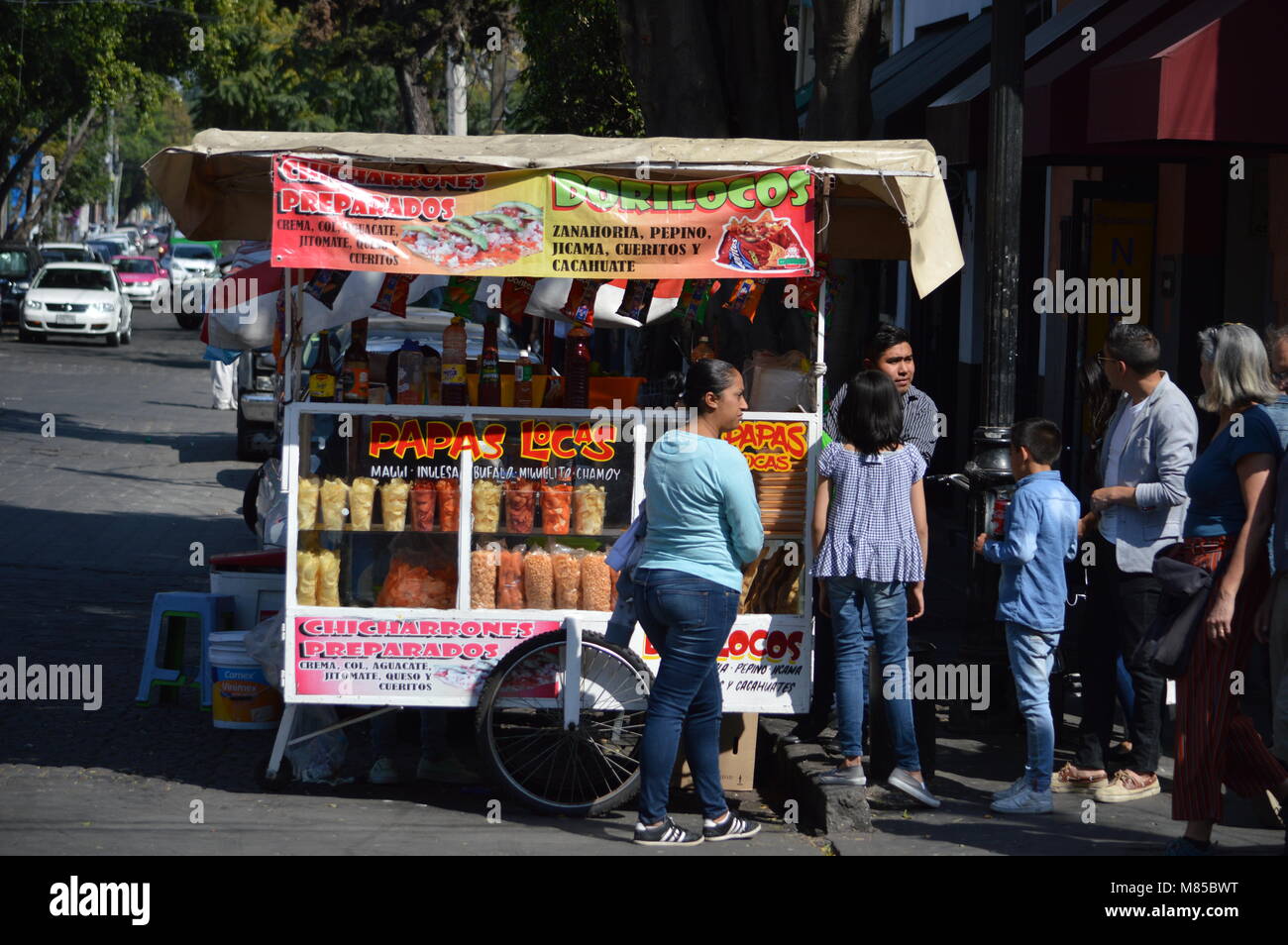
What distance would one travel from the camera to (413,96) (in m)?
29.9

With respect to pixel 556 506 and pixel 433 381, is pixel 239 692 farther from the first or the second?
pixel 556 506

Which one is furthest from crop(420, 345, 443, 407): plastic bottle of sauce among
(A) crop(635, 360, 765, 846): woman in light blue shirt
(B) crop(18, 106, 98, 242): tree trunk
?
(B) crop(18, 106, 98, 242): tree trunk

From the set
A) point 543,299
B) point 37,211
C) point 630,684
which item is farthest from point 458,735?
point 37,211

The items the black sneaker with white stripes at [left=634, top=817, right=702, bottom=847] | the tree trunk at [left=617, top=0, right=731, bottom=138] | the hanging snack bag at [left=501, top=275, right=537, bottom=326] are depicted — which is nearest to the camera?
the black sneaker with white stripes at [left=634, top=817, right=702, bottom=847]

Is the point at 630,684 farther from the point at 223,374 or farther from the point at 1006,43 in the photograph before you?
the point at 223,374

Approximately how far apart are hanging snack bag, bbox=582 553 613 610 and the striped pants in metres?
2.32

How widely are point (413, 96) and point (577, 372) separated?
2413cm

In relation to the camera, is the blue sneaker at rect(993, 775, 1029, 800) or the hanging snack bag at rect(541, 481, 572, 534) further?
the hanging snack bag at rect(541, 481, 572, 534)

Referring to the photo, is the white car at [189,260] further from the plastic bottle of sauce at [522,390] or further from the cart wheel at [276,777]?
the cart wheel at [276,777]

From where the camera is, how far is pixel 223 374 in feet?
75.7

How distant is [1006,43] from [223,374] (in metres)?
17.2

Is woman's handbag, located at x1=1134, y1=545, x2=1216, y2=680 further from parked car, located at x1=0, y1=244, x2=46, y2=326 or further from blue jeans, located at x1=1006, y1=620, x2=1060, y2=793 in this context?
parked car, located at x1=0, y1=244, x2=46, y2=326

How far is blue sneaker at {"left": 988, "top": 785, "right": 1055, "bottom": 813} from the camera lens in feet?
21.3

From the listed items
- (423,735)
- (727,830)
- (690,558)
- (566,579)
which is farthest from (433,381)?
(727,830)
